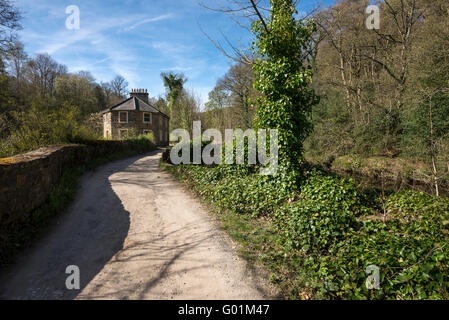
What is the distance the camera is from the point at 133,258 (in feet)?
13.3

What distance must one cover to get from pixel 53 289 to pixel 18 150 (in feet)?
24.3

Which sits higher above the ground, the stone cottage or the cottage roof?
the cottage roof

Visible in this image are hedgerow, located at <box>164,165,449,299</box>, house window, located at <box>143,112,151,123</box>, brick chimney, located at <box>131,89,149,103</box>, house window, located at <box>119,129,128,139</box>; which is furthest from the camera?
brick chimney, located at <box>131,89,149,103</box>

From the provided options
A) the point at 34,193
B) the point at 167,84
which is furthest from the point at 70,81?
the point at 34,193

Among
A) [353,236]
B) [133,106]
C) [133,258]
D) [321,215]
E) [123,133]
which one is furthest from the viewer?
[133,106]

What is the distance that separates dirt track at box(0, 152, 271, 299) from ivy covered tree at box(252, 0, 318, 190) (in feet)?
10.1

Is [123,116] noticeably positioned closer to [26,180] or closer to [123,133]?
[123,133]

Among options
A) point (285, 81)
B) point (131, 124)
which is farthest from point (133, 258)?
point (131, 124)

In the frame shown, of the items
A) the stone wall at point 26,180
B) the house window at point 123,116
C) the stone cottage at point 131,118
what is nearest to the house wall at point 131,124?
the stone cottage at point 131,118

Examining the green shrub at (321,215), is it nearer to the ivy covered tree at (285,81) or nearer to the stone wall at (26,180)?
the ivy covered tree at (285,81)

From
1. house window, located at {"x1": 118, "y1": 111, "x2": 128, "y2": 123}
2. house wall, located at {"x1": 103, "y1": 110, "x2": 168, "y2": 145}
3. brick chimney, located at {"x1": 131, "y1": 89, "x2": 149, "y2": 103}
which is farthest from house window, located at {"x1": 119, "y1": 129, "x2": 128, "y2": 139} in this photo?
brick chimney, located at {"x1": 131, "y1": 89, "x2": 149, "y2": 103}

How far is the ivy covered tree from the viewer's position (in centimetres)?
650

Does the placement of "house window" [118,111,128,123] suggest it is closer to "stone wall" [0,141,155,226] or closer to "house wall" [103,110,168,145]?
"house wall" [103,110,168,145]

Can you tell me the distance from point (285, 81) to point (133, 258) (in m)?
6.12
